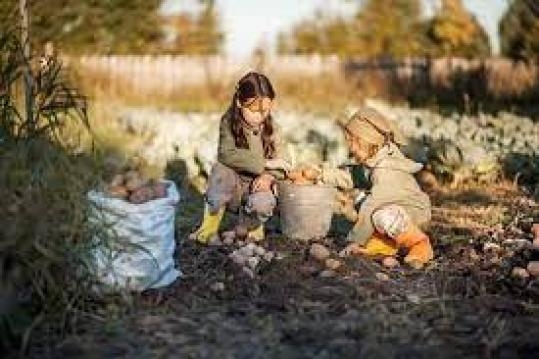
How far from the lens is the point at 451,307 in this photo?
3971mm

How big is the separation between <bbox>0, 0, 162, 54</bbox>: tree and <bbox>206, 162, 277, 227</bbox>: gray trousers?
16378 millimetres

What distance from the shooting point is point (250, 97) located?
541 centimetres

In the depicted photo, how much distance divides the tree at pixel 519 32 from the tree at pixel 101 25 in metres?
9.01

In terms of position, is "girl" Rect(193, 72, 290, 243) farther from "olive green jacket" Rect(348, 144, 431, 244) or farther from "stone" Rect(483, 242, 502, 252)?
"stone" Rect(483, 242, 502, 252)

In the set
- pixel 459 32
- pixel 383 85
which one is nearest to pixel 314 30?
pixel 459 32

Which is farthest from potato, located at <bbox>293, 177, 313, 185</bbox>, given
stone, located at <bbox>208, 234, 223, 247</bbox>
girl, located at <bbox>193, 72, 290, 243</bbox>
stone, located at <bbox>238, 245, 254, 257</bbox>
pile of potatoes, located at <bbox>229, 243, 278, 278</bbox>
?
stone, located at <bbox>238, 245, 254, 257</bbox>

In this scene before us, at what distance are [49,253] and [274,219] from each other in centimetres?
301

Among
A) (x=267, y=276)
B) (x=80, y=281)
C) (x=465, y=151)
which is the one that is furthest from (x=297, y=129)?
(x=80, y=281)

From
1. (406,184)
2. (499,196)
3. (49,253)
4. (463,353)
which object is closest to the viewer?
(463,353)

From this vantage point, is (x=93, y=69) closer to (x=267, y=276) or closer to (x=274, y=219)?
(x=274, y=219)

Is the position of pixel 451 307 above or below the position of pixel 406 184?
below

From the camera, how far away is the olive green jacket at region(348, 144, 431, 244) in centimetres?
511

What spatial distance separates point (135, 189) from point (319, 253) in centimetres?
104

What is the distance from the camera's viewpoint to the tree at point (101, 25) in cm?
2256
